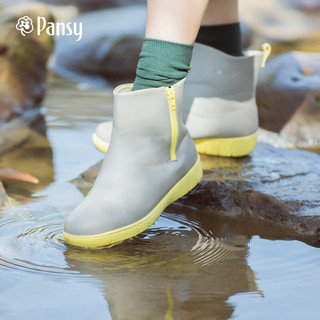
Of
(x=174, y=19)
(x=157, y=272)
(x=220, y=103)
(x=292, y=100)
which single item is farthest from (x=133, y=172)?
(x=292, y=100)

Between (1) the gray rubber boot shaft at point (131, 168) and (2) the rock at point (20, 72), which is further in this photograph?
(2) the rock at point (20, 72)

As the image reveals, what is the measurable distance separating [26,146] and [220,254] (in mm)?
1326

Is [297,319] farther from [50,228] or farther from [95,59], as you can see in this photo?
[95,59]

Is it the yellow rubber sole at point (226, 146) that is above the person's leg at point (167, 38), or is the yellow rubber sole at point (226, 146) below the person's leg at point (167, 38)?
below

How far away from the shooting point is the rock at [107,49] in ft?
15.9

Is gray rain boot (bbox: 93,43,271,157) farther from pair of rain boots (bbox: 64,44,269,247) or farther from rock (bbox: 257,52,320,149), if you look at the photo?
rock (bbox: 257,52,320,149)

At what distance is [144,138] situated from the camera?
4.97 feet

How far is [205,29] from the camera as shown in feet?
6.54

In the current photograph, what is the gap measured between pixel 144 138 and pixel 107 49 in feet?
11.9

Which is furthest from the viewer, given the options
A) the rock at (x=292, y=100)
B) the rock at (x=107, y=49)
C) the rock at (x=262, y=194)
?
the rock at (x=107, y=49)

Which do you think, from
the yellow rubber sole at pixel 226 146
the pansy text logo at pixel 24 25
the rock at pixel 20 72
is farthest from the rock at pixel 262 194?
the pansy text logo at pixel 24 25

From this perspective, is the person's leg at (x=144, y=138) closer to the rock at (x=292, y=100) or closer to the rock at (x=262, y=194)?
the rock at (x=262, y=194)

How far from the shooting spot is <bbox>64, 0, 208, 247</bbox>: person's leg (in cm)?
146

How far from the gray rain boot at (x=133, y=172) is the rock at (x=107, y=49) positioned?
3092mm
